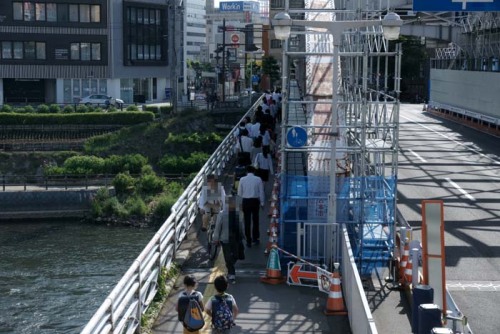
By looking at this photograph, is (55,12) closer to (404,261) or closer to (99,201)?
(99,201)

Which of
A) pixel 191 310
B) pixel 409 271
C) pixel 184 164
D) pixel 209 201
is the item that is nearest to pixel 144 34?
pixel 184 164

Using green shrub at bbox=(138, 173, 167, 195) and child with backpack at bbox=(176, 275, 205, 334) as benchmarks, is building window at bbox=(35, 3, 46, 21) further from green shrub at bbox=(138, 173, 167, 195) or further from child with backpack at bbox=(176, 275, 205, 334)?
child with backpack at bbox=(176, 275, 205, 334)

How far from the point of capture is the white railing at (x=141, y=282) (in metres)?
8.84

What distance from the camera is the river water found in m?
21.0

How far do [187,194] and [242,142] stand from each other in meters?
5.62

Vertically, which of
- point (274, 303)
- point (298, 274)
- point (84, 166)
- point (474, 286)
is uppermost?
point (298, 274)

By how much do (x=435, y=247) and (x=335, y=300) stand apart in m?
1.82

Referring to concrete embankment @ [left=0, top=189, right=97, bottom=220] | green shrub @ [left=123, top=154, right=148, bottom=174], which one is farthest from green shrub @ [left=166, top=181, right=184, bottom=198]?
Answer: green shrub @ [left=123, top=154, right=148, bottom=174]

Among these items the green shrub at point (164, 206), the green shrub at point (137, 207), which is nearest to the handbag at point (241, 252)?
the green shrub at point (164, 206)

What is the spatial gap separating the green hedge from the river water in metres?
18.5

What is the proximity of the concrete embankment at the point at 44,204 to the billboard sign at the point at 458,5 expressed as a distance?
1853 cm

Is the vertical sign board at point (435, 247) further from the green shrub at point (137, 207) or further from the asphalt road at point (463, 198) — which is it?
the green shrub at point (137, 207)

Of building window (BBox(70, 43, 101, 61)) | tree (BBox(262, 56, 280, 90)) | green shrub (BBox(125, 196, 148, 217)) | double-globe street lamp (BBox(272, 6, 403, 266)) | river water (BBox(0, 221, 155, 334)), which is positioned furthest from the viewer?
tree (BBox(262, 56, 280, 90))

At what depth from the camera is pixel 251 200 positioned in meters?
14.5
